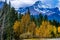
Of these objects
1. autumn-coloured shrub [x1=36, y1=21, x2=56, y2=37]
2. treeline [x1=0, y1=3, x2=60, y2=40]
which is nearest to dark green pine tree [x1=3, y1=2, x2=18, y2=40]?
treeline [x1=0, y1=3, x2=60, y2=40]

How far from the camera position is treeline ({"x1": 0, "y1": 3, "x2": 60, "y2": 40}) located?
58.2ft

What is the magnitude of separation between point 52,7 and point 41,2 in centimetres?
25

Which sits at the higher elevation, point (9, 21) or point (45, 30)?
point (9, 21)

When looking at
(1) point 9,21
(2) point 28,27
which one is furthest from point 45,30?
(1) point 9,21

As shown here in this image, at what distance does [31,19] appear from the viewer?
17781 millimetres

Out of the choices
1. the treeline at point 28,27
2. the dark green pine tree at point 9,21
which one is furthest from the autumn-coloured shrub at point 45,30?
the dark green pine tree at point 9,21

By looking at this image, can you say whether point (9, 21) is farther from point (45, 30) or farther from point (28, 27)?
point (45, 30)

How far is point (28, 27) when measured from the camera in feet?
58.3

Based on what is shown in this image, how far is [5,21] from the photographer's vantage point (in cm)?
1780

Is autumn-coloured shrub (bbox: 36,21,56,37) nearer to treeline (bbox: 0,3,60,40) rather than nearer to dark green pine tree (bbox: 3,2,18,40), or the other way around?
treeline (bbox: 0,3,60,40)

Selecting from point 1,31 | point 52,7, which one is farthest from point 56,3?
point 1,31

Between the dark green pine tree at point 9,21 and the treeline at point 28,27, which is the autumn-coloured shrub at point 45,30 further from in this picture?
the dark green pine tree at point 9,21

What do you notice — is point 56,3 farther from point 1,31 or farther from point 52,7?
point 1,31

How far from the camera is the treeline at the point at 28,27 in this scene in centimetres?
1773
